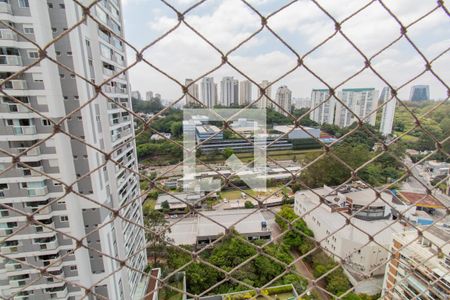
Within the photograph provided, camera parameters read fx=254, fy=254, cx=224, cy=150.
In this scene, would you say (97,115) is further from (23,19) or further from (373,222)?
(373,222)

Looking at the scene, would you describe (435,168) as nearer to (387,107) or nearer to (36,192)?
(387,107)

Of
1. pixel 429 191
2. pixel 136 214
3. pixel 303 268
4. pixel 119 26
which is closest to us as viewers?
pixel 429 191

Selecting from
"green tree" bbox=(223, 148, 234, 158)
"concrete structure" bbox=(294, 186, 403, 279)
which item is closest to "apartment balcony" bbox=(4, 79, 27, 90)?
"green tree" bbox=(223, 148, 234, 158)

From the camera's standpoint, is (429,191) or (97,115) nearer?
(429,191)

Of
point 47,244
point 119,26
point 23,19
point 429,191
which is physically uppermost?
point 119,26

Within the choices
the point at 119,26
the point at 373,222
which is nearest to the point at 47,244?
the point at 119,26

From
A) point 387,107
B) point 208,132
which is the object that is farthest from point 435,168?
point 208,132

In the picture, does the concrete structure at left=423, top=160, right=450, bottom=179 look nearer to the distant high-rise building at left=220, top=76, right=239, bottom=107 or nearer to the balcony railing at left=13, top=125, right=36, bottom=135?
the distant high-rise building at left=220, top=76, right=239, bottom=107

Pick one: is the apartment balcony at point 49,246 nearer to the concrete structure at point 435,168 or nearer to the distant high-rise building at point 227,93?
the distant high-rise building at point 227,93
